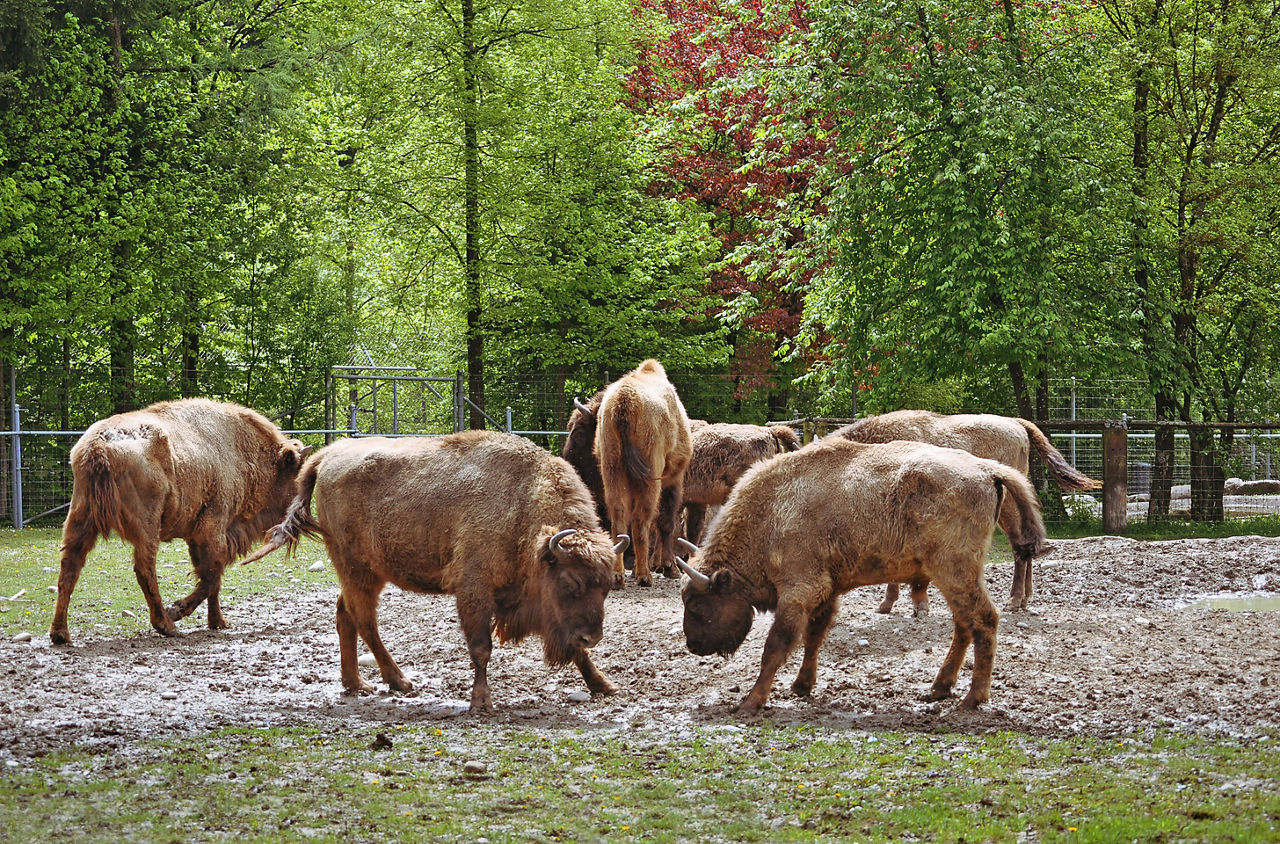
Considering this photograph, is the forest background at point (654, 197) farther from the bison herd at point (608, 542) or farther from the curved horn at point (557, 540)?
the curved horn at point (557, 540)

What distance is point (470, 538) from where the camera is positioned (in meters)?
7.29

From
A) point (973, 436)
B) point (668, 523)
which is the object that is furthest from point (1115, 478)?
point (668, 523)

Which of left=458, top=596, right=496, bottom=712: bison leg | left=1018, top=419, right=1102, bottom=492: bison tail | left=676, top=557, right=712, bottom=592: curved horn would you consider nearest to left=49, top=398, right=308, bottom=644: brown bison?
left=458, top=596, right=496, bottom=712: bison leg

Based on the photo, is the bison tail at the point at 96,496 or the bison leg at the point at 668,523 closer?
the bison tail at the point at 96,496

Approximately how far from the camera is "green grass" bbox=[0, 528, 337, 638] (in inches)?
397

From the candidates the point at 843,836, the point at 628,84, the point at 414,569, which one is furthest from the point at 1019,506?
the point at 628,84

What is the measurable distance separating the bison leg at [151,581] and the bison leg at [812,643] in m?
5.13

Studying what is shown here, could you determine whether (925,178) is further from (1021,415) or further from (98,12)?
(98,12)

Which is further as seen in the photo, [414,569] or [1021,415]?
[1021,415]

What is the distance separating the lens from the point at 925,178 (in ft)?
56.7

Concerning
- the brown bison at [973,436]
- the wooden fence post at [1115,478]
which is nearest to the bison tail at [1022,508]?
the brown bison at [973,436]

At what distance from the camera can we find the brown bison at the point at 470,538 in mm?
7094

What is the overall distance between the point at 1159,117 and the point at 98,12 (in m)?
17.4

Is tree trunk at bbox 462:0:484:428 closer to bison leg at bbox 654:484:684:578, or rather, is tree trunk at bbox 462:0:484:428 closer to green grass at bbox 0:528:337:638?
green grass at bbox 0:528:337:638
